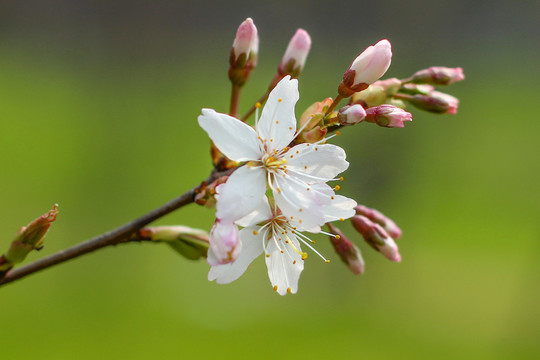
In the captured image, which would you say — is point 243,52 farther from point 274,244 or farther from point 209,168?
point 209,168

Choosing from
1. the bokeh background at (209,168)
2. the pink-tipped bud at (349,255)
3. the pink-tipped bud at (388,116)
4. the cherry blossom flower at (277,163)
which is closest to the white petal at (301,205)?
the cherry blossom flower at (277,163)

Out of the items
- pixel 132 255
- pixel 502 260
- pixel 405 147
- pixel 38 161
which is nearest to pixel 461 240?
pixel 502 260

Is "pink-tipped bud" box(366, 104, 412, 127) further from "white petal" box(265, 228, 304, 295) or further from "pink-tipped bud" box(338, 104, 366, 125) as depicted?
"white petal" box(265, 228, 304, 295)

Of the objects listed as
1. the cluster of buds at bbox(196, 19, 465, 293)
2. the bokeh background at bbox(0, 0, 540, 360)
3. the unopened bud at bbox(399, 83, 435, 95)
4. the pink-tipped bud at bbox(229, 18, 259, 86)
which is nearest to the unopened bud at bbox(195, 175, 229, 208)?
the cluster of buds at bbox(196, 19, 465, 293)

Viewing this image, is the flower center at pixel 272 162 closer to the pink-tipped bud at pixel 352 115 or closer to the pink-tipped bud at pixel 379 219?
the pink-tipped bud at pixel 352 115

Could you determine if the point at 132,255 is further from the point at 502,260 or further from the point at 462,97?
the point at 462,97

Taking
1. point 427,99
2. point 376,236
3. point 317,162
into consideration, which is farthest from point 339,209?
point 427,99
